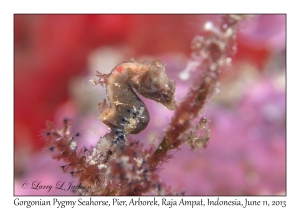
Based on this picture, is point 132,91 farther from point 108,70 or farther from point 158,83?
point 108,70

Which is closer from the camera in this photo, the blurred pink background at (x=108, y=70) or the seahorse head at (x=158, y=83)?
the seahorse head at (x=158, y=83)

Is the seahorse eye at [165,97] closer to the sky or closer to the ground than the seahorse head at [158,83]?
closer to the ground

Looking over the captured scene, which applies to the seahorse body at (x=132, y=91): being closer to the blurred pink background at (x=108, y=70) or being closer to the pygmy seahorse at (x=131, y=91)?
the pygmy seahorse at (x=131, y=91)

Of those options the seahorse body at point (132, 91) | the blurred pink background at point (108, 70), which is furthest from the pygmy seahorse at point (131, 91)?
the blurred pink background at point (108, 70)

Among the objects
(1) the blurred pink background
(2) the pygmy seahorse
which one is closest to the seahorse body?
(2) the pygmy seahorse

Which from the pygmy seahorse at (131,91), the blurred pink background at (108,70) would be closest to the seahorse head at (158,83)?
the pygmy seahorse at (131,91)

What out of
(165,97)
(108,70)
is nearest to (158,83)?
(165,97)
